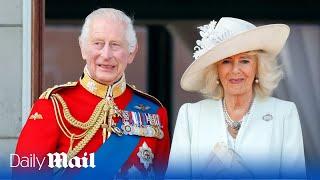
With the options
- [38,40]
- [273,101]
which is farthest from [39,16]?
[273,101]

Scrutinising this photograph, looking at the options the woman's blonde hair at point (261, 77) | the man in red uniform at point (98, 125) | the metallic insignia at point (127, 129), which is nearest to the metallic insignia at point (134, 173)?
the man in red uniform at point (98, 125)

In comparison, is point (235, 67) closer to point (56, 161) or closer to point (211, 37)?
point (211, 37)

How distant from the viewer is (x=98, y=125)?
340cm

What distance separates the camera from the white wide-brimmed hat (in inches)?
128

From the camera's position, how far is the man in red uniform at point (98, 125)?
3.33 metres

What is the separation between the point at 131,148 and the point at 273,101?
508 mm

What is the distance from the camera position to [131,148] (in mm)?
3404

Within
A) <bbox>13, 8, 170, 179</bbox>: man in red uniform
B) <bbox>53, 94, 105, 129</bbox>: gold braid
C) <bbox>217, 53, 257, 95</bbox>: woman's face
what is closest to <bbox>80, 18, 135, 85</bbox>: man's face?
<bbox>13, 8, 170, 179</bbox>: man in red uniform

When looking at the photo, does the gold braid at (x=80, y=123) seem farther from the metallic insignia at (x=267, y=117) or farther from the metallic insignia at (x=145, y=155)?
the metallic insignia at (x=267, y=117)

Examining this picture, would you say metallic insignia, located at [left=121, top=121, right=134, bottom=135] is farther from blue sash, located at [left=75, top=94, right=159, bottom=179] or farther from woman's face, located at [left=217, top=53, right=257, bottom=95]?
woman's face, located at [left=217, top=53, right=257, bottom=95]

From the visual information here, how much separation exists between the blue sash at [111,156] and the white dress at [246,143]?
0.60ft

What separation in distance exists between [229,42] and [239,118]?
26 cm

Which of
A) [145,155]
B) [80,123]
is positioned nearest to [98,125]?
[80,123]

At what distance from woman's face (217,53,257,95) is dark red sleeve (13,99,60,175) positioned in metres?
0.59
